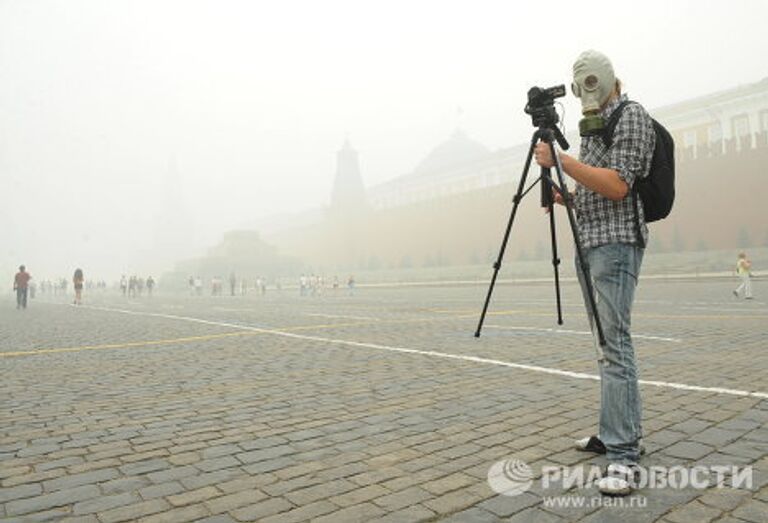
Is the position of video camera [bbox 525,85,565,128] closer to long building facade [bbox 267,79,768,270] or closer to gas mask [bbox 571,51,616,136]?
gas mask [bbox 571,51,616,136]

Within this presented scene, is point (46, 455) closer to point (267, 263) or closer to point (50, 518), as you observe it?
point (50, 518)

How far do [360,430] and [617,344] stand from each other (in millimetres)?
1628

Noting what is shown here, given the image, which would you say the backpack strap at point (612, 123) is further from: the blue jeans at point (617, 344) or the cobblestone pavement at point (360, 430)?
the cobblestone pavement at point (360, 430)

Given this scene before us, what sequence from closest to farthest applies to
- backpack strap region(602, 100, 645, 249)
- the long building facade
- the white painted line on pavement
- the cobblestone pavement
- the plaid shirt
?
1. the cobblestone pavement
2. the plaid shirt
3. backpack strap region(602, 100, 645, 249)
4. the white painted line on pavement
5. the long building facade

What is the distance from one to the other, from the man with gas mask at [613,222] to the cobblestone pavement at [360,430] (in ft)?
0.92

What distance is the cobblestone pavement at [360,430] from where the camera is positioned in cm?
241

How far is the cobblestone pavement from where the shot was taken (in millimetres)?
2410

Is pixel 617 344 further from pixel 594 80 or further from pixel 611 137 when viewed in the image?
pixel 594 80

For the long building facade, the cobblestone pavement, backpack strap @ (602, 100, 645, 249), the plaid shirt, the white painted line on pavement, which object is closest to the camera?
the cobblestone pavement

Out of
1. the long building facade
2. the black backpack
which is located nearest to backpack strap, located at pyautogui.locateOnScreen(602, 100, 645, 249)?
the black backpack

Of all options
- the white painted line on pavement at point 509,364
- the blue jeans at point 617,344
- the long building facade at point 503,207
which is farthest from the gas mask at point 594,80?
the long building facade at point 503,207

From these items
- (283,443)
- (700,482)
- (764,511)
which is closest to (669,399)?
(700,482)

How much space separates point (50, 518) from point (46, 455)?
1.03 m

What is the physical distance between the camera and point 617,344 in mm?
2736
